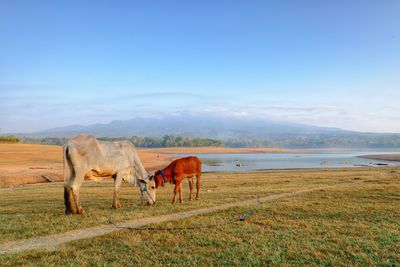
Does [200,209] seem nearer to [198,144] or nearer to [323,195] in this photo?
[323,195]

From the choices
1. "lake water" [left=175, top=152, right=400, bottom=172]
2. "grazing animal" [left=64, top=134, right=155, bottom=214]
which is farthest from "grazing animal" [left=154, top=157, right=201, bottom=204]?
"lake water" [left=175, top=152, right=400, bottom=172]

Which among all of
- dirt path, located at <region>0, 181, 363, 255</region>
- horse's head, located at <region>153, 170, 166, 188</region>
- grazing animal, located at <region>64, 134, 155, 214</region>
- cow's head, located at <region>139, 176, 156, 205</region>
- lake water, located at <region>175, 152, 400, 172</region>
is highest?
grazing animal, located at <region>64, 134, 155, 214</region>

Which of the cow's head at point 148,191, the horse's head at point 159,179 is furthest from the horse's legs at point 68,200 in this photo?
the horse's head at point 159,179

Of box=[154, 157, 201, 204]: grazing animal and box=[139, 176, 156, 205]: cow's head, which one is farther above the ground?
box=[154, 157, 201, 204]: grazing animal

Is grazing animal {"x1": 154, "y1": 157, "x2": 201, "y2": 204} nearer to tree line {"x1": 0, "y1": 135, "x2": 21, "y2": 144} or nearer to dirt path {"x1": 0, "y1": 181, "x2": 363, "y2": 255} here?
dirt path {"x1": 0, "y1": 181, "x2": 363, "y2": 255}

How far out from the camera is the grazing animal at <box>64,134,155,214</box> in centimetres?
1344

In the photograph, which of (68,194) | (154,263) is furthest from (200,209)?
(154,263)

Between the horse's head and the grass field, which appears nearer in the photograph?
the grass field

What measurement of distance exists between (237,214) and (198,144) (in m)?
150

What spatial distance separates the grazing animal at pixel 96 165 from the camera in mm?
13438

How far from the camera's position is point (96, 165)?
14.0 meters

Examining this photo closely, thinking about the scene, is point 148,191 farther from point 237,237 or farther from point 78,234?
point 237,237

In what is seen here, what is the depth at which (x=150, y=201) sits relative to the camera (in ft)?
52.6

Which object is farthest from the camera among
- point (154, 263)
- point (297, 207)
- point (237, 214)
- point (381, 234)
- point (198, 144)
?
point (198, 144)
